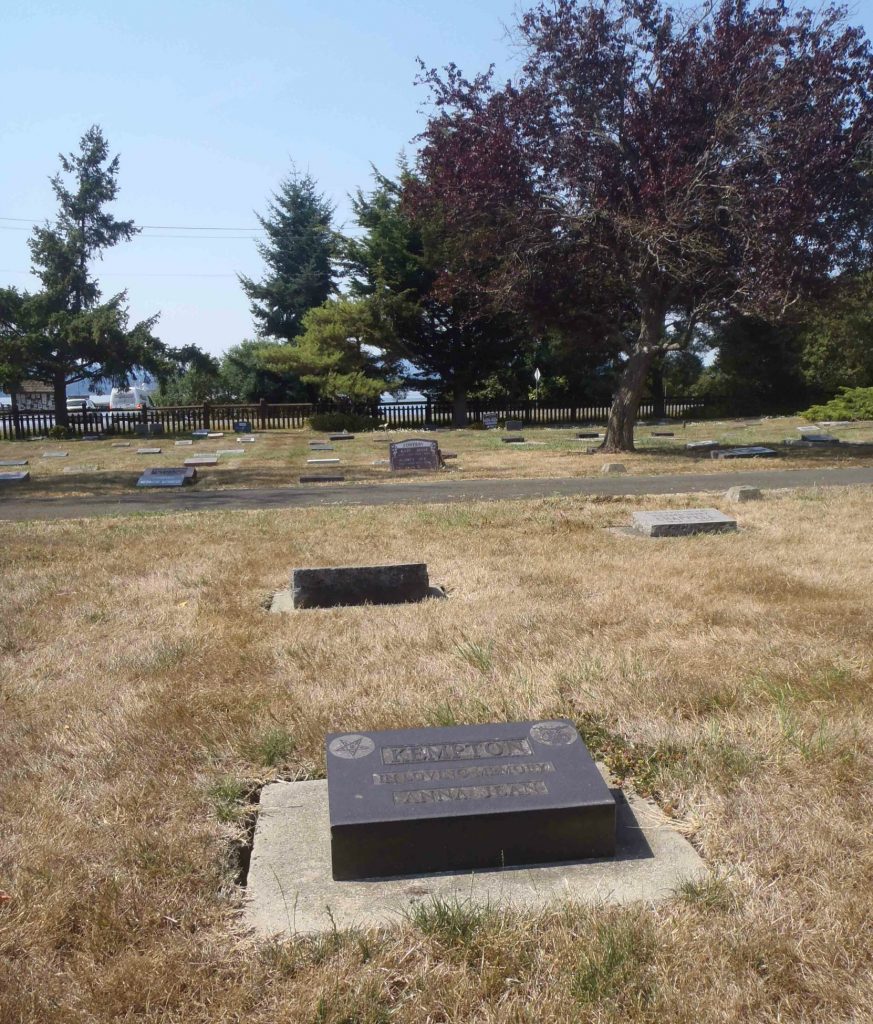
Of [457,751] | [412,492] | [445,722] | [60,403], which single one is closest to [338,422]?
[60,403]

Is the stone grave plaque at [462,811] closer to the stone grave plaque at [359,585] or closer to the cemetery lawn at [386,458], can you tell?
the stone grave plaque at [359,585]

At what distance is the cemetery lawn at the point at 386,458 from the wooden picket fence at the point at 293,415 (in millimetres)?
3805

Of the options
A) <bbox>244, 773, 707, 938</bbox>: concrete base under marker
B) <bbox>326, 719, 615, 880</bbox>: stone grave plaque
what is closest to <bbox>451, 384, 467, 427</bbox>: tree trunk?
<bbox>326, 719, 615, 880</bbox>: stone grave plaque

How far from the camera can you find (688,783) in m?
3.52

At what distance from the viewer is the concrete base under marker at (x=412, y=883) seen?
9.06ft

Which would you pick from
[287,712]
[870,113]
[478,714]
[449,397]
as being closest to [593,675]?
[478,714]

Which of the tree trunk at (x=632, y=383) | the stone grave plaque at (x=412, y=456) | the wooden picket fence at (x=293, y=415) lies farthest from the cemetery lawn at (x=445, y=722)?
the wooden picket fence at (x=293, y=415)

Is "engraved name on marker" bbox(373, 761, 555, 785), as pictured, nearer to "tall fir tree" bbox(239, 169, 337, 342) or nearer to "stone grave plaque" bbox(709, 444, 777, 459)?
"stone grave plaque" bbox(709, 444, 777, 459)

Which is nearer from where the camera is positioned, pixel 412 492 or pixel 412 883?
pixel 412 883

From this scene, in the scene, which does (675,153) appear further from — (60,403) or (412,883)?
(60,403)

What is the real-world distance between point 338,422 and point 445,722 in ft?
105

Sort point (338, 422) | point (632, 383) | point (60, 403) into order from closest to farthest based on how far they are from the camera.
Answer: point (632, 383) < point (60, 403) < point (338, 422)

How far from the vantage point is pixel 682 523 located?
8.75 m

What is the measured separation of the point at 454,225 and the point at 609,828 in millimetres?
17438
